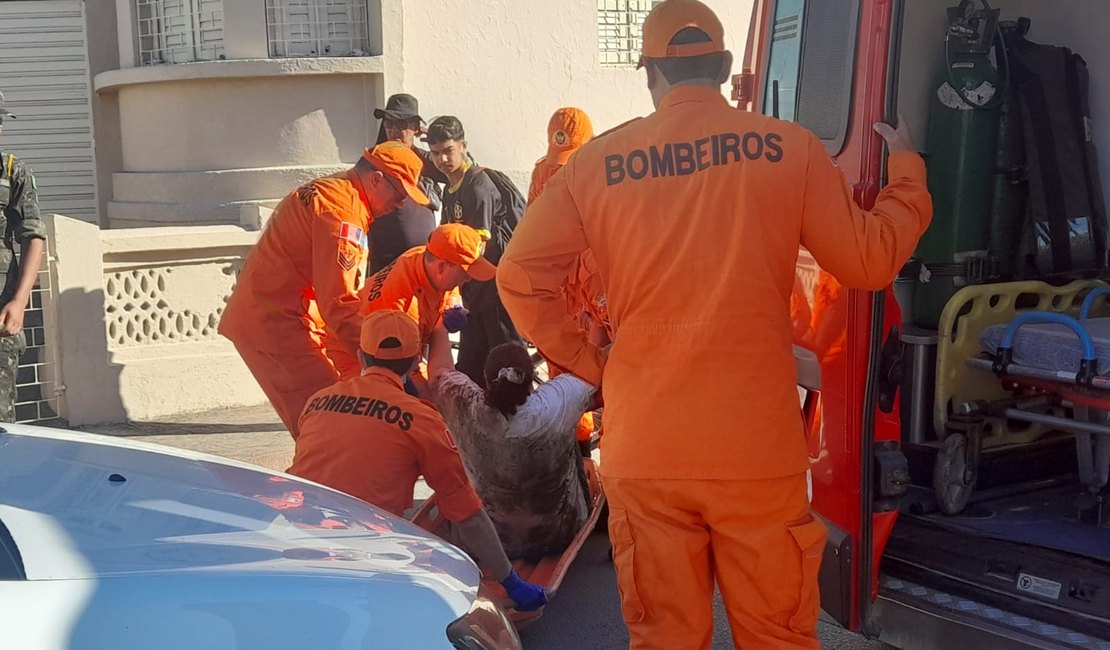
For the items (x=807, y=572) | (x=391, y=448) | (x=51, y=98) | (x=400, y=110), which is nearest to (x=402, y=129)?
(x=400, y=110)

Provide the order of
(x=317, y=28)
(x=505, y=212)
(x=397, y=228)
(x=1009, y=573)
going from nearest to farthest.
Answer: (x=1009, y=573), (x=397, y=228), (x=505, y=212), (x=317, y=28)

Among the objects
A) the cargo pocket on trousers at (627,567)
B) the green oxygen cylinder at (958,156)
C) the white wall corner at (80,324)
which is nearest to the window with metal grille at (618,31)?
the white wall corner at (80,324)

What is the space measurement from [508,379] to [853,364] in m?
1.22

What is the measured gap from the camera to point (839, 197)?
288 cm

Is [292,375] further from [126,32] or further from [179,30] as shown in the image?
[126,32]

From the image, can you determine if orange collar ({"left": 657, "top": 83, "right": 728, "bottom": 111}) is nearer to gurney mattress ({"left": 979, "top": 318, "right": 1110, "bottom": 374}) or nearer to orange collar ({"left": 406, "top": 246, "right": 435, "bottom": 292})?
gurney mattress ({"left": 979, "top": 318, "right": 1110, "bottom": 374})

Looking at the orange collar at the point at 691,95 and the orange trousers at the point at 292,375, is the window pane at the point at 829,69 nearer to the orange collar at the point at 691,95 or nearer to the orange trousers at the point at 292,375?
the orange collar at the point at 691,95

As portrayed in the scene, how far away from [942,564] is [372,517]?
1735 mm

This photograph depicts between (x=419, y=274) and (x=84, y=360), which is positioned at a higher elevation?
(x=419, y=274)

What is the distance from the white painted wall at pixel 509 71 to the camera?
996 centimetres

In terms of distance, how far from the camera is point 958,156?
4.16 m

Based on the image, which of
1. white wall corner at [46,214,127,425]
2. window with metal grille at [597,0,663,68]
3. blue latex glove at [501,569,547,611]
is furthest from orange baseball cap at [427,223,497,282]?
window with metal grille at [597,0,663,68]

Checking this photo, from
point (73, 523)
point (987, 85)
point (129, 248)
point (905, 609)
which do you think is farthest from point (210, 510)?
point (129, 248)

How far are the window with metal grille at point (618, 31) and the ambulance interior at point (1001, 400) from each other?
6.54m
